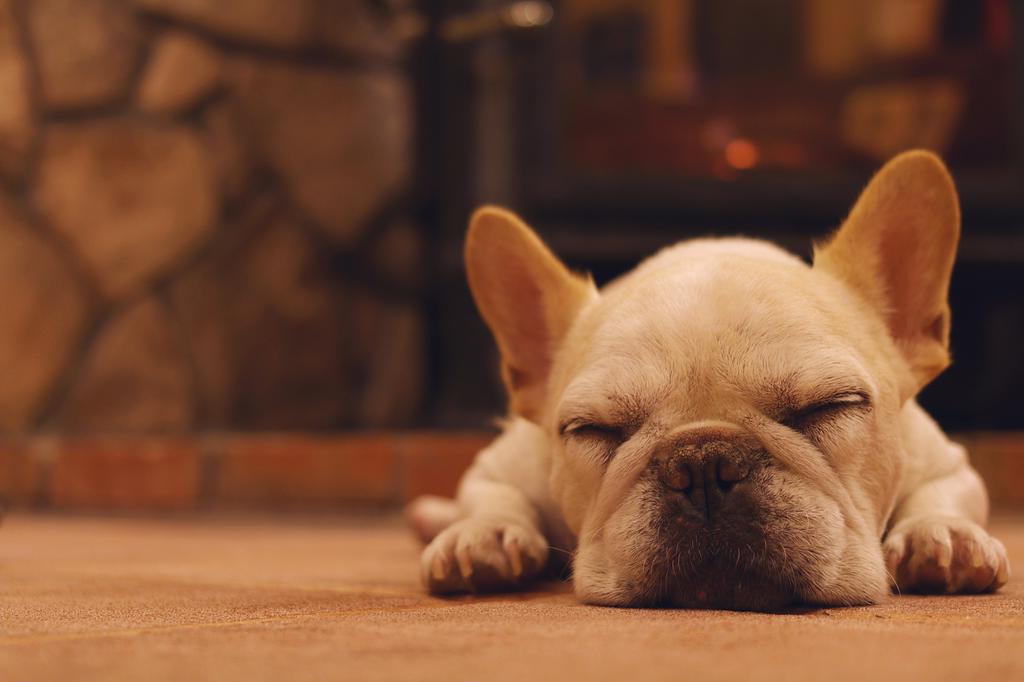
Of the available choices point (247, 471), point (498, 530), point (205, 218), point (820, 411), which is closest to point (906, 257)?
point (820, 411)

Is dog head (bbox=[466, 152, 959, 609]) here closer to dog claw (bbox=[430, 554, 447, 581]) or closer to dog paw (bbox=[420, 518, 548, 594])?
dog paw (bbox=[420, 518, 548, 594])

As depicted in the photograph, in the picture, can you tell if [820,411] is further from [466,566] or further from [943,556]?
[466,566]

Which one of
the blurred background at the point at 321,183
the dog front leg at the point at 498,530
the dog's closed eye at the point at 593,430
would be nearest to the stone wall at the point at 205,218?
the blurred background at the point at 321,183

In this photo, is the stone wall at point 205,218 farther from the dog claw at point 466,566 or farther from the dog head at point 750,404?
the dog claw at point 466,566

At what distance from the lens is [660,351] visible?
154 centimetres

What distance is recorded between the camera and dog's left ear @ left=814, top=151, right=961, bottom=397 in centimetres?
172

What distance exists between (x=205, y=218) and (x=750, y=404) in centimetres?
311

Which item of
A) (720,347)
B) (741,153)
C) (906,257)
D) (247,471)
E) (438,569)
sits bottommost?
(247,471)

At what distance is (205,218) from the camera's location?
13.6ft

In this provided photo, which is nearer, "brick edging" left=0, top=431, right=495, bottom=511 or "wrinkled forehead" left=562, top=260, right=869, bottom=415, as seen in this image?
"wrinkled forehead" left=562, top=260, right=869, bottom=415

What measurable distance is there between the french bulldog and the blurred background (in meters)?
1.75

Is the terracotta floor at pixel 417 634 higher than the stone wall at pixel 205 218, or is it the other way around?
the stone wall at pixel 205 218

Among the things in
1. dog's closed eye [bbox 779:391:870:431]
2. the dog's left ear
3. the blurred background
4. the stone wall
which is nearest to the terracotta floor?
dog's closed eye [bbox 779:391:870:431]

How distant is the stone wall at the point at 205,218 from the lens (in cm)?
390
